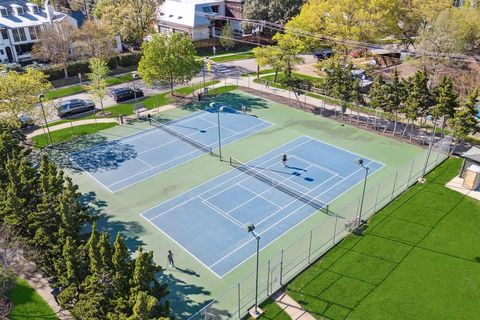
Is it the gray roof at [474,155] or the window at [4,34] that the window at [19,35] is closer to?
the window at [4,34]

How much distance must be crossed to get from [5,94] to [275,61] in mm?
30102

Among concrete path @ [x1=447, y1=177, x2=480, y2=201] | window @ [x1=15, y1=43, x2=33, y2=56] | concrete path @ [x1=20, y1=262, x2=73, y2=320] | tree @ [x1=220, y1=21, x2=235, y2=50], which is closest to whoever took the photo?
concrete path @ [x1=20, y1=262, x2=73, y2=320]

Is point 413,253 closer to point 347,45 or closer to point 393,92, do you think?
point 393,92

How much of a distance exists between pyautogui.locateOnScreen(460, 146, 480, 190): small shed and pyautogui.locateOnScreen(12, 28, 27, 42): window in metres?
64.3

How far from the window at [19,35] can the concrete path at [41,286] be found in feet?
167

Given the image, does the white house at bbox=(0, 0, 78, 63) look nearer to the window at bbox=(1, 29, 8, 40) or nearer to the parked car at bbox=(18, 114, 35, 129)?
the window at bbox=(1, 29, 8, 40)

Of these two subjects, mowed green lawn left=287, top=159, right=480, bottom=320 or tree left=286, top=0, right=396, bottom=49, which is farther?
tree left=286, top=0, right=396, bottom=49

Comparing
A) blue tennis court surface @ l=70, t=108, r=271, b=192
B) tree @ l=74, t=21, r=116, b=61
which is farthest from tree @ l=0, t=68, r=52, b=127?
tree @ l=74, t=21, r=116, b=61

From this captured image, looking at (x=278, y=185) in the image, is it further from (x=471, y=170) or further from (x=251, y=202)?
(x=471, y=170)

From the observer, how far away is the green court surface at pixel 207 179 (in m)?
25.5

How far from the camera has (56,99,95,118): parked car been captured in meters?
47.8

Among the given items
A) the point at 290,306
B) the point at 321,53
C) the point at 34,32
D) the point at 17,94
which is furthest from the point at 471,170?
the point at 34,32

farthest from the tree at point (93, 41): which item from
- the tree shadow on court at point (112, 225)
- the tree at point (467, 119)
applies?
the tree at point (467, 119)

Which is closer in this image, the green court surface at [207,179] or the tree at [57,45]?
the green court surface at [207,179]
